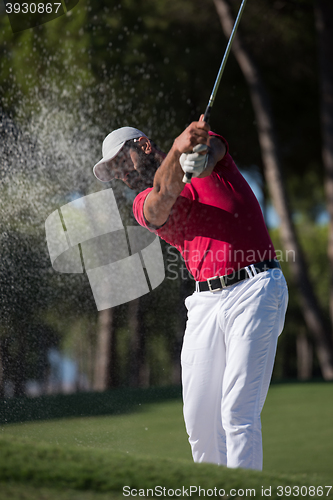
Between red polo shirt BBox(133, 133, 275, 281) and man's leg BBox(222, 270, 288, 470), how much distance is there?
16 cm

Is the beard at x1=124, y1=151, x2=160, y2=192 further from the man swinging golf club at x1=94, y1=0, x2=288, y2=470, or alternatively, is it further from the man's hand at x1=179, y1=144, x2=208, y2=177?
the man's hand at x1=179, y1=144, x2=208, y2=177

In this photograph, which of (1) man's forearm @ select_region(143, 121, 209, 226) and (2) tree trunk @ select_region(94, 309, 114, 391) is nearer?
(1) man's forearm @ select_region(143, 121, 209, 226)

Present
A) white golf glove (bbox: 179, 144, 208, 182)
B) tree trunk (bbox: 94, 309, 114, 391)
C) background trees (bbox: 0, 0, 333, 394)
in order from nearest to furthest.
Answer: white golf glove (bbox: 179, 144, 208, 182), background trees (bbox: 0, 0, 333, 394), tree trunk (bbox: 94, 309, 114, 391)

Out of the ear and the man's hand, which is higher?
the ear

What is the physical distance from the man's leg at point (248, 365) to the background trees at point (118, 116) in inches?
163

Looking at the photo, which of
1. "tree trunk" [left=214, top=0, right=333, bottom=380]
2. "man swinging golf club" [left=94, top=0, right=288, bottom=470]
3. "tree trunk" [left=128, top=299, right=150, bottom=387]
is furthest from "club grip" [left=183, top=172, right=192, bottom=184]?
"tree trunk" [left=214, top=0, right=333, bottom=380]

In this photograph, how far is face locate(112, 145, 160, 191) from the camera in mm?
2902

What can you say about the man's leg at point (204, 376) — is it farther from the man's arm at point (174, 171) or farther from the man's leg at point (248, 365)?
the man's arm at point (174, 171)

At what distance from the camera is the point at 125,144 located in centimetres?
289

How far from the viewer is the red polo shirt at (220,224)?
8.36ft

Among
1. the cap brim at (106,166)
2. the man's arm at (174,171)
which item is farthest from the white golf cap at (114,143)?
the man's arm at (174,171)

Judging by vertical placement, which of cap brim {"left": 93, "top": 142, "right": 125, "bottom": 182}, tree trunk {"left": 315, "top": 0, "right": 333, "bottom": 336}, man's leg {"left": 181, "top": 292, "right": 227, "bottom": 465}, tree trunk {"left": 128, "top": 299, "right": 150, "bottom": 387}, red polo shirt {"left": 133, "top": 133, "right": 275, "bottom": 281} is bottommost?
tree trunk {"left": 128, "top": 299, "right": 150, "bottom": 387}

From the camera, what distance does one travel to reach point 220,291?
2.55m

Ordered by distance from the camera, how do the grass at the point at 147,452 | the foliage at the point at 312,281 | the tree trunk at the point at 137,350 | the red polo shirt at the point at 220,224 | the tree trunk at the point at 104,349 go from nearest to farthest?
the grass at the point at 147,452
the red polo shirt at the point at 220,224
the tree trunk at the point at 137,350
the tree trunk at the point at 104,349
the foliage at the point at 312,281
